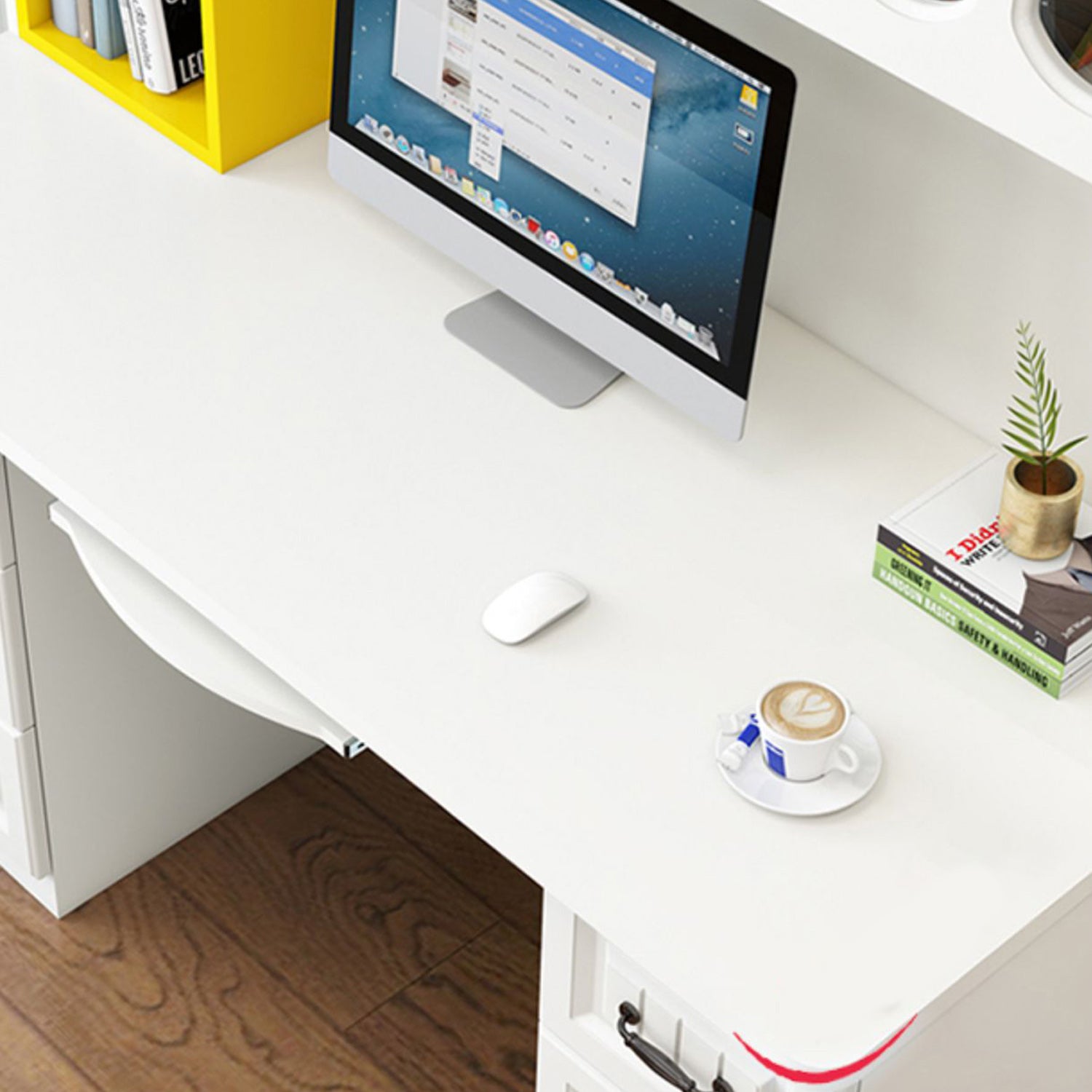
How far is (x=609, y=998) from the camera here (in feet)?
5.31

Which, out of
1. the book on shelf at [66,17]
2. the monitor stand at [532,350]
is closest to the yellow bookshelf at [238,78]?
the book on shelf at [66,17]

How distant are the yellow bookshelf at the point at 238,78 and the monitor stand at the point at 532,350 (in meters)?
0.35

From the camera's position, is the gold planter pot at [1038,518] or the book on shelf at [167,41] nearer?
the gold planter pot at [1038,518]

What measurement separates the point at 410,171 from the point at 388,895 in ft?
3.06

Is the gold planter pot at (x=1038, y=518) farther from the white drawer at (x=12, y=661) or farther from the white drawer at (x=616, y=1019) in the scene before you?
the white drawer at (x=12, y=661)

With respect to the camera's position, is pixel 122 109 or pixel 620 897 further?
pixel 122 109

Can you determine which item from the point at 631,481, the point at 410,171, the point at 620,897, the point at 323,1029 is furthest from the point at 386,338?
the point at 323,1029

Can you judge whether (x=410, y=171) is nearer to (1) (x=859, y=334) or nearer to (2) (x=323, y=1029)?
(1) (x=859, y=334)

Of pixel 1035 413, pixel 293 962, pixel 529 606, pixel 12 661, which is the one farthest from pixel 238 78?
pixel 293 962

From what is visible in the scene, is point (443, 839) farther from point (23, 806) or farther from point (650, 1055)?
point (650, 1055)

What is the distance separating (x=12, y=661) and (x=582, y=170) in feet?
2.72

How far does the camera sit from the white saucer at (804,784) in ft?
5.20

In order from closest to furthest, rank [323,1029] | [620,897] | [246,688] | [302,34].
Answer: [620,897] → [246,688] → [302,34] → [323,1029]

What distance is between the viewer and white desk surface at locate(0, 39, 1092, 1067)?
1530 mm
